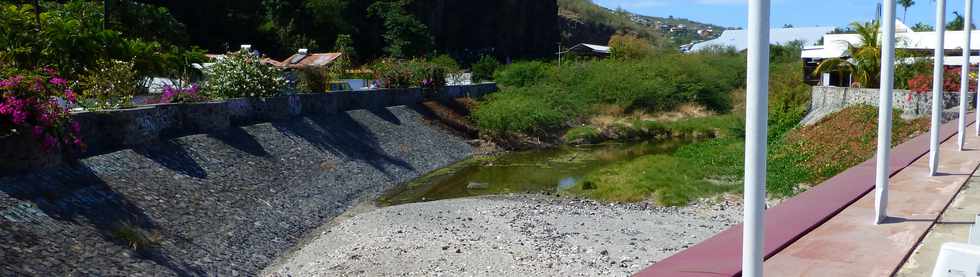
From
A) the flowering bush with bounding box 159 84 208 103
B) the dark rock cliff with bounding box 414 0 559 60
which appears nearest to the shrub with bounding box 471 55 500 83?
the dark rock cliff with bounding box 414 0 559 60

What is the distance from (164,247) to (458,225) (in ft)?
22.2

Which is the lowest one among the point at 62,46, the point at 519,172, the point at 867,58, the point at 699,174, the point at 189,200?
the point at 519,172

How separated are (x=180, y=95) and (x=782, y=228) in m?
18.3

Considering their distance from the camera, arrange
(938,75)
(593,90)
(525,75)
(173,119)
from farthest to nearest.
Answer: (525,75) < (593,90) < (173,119) < (938,75)

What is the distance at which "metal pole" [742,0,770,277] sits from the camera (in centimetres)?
429

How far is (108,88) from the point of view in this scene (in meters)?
19.0

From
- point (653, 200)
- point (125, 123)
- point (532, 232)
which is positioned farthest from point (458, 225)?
point (125, 123)

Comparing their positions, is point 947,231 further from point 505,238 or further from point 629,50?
point 629,50

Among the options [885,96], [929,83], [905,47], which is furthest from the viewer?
[905,47]

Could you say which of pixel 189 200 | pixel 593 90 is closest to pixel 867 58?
pixel 593 90

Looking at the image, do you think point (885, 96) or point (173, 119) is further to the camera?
point (173, 119)

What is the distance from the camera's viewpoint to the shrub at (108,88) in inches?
716

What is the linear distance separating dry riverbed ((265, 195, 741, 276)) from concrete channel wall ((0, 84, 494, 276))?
1202mm

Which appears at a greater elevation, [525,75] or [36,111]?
[525,75]
